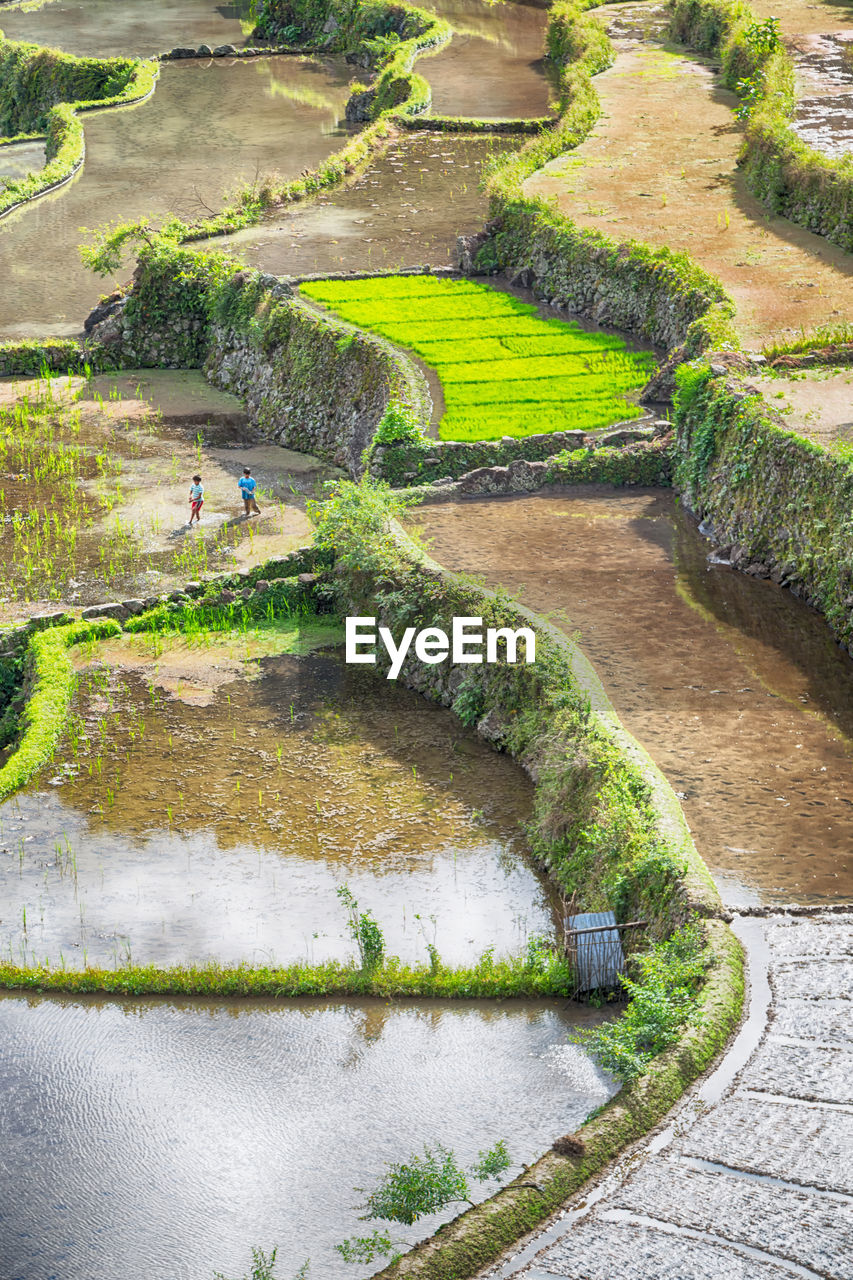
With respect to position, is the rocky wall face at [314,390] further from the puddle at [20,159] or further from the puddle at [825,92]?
the puddle at [20,159]

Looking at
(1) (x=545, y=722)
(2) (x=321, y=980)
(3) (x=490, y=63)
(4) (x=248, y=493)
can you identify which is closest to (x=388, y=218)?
(4) (x=248, y=493)

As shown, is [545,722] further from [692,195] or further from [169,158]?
[169,158]

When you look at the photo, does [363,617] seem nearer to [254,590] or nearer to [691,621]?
[254,590]

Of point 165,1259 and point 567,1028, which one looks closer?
point 165,1259

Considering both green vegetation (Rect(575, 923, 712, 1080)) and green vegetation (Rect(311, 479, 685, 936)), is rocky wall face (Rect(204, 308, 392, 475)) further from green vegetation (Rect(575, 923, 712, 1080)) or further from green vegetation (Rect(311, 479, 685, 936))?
green vegetation (Rect(575, 923, 712, 1080))

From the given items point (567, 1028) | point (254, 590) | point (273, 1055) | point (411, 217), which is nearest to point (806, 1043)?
point (567, 1028)

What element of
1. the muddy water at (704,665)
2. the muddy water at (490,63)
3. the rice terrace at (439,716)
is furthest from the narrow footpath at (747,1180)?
the muddy water at (490,63)

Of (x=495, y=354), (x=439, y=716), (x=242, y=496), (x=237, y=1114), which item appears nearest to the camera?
(x=237, y=1114)
